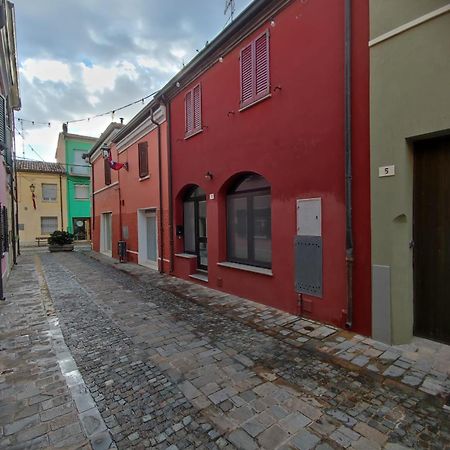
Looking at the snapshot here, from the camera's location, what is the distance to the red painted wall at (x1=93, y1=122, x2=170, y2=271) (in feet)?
29.4

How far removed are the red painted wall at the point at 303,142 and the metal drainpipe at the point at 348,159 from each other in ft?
0.21

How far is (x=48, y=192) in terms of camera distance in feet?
77.5

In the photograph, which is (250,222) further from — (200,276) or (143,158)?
(143,158)

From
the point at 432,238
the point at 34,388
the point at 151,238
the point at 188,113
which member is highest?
the point at 188,113

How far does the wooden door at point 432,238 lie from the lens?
132 inches

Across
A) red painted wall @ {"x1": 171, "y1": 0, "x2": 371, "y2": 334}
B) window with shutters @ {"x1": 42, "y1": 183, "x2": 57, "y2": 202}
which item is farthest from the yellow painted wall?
red painted wall @ {"x1": 171, "y1": 0, "x2": 371, "y2": 334}

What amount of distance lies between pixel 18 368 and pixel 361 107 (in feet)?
16.7

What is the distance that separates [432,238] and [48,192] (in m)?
26.1

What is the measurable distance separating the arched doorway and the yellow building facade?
1837cm

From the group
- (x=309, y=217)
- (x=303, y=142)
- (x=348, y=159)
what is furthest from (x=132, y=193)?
(x=348, y=159)

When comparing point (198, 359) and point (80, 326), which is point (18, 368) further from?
point (198, 359)

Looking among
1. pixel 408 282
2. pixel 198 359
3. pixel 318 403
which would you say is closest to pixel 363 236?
pixel 408 282

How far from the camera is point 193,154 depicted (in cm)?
739

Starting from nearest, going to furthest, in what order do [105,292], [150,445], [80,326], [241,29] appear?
[150,445]
[80,326]
[241,29]
[105,292]
